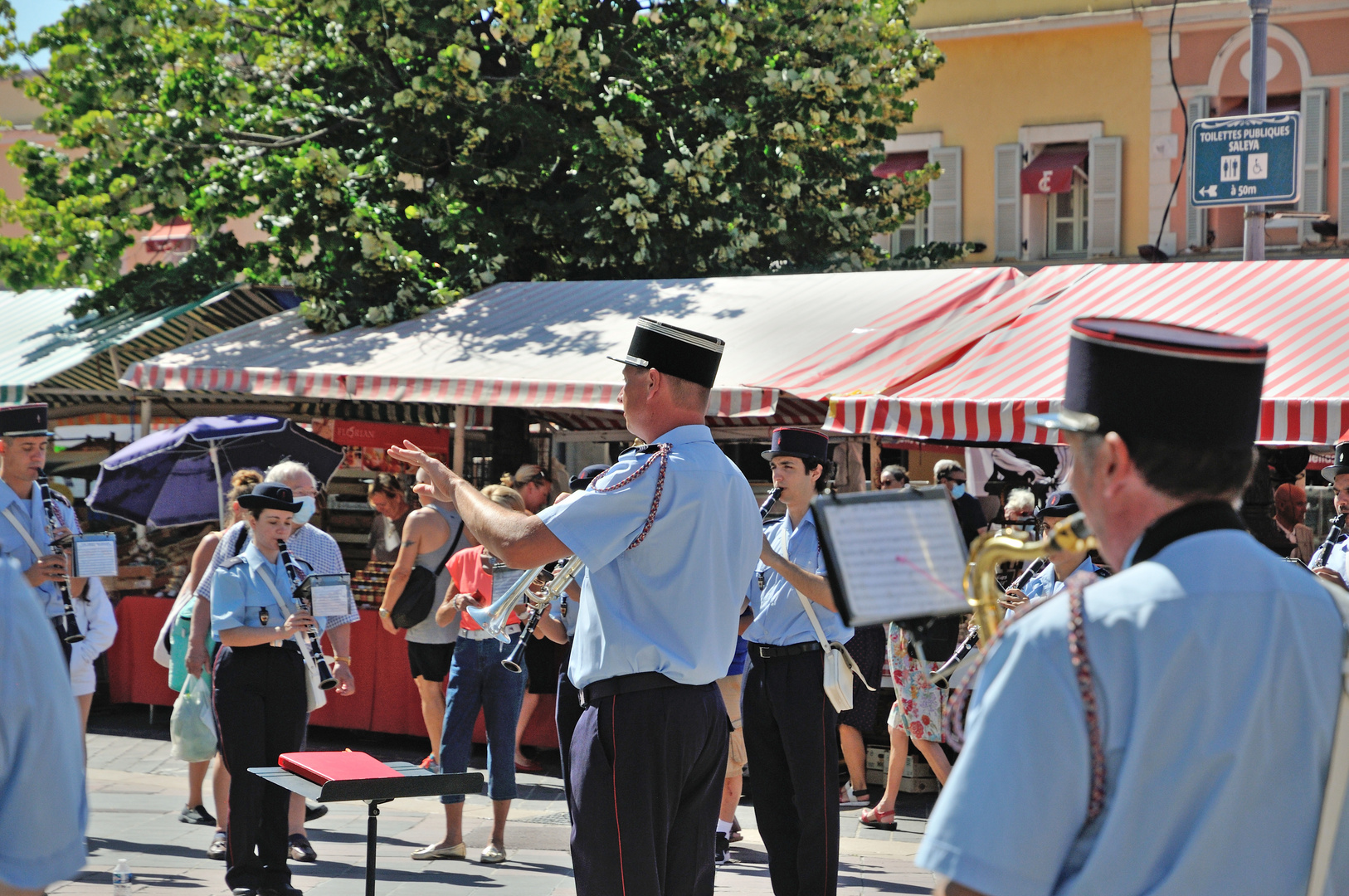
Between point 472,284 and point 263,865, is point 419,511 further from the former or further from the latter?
point 472,284

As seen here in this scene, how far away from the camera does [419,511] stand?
820cm

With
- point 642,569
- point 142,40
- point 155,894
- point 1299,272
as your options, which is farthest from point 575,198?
point 642,569

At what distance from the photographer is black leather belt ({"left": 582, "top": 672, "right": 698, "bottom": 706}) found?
361 cm

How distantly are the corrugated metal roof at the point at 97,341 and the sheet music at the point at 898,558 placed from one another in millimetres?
12446

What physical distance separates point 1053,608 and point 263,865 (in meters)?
4.96

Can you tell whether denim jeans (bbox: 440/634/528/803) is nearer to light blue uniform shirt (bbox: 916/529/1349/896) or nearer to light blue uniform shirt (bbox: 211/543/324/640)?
light blue uniform shirt (bbox: 211/543/324/640)

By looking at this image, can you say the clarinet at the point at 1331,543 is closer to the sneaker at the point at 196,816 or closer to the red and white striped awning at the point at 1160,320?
the red and white striped awning at the point at 1160,320

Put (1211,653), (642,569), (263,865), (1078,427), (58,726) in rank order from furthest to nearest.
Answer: (263,865)
(642,569)
(58,726)
(1078,427)
(1211,653)

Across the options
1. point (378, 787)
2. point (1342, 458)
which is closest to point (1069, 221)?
point (1342, 458)

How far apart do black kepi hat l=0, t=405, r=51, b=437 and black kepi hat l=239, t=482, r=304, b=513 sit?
42.8 inches

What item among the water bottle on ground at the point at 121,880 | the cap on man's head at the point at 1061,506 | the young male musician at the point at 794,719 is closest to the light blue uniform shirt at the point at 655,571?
the young male musician at the point at 794,719

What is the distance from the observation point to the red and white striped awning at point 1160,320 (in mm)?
7668

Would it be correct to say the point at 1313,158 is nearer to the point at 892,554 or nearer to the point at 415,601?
the point at 415,601

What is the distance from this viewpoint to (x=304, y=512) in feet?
22.0
